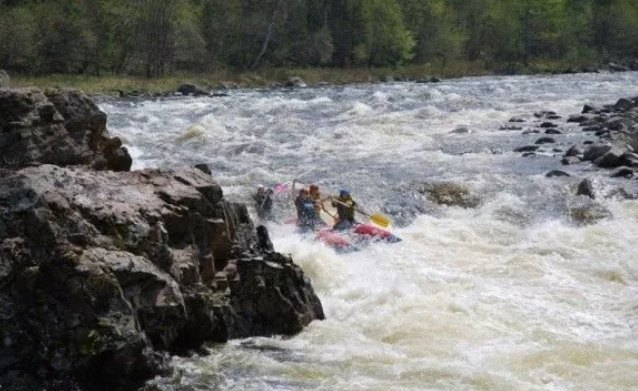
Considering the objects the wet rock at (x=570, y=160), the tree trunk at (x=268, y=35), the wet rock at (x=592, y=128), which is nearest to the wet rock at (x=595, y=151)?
the wet rock at (x=570, y=160)

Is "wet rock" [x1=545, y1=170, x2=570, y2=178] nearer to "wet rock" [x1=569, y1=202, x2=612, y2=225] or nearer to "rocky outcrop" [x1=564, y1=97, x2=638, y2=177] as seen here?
"rocky outcrop" [x1=564, y1=97, x2=638, y2=177]

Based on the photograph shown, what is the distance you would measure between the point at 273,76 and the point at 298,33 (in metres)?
12.1

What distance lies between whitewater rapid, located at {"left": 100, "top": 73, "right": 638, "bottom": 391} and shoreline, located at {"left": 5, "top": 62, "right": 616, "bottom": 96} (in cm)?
1861

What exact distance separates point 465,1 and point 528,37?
10252 mm

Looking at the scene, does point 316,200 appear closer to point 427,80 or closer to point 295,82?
point 295,82

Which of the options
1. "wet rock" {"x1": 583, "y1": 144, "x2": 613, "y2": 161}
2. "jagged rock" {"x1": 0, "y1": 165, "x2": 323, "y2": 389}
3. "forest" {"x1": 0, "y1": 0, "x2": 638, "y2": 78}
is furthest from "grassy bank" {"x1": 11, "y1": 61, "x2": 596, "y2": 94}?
"jagged rock" {"x1": 0, "y1": 165, "x2": 323, "y2": 389}

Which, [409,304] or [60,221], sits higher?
[60,221]

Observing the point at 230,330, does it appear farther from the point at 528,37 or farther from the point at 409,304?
the point at 528,37

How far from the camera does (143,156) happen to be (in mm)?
20266

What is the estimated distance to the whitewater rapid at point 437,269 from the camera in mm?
7633

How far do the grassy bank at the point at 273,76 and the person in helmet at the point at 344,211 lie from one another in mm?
25815

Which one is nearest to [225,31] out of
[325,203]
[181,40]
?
[181,40]

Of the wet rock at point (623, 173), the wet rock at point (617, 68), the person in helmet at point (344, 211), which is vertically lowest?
the wet rock at point (617, 68)

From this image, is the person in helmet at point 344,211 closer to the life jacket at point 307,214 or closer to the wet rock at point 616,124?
the life jacket at point 307,214
